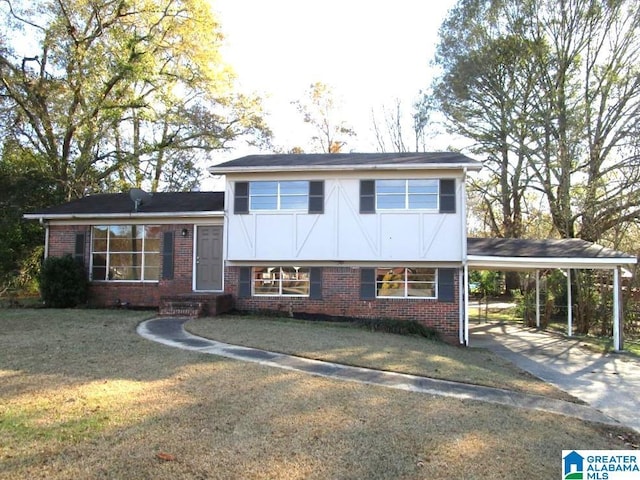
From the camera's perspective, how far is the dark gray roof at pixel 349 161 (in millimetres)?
13609

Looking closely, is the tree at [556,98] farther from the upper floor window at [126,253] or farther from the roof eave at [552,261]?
the upper floor window at [126,253]

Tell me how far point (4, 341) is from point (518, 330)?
1618cm

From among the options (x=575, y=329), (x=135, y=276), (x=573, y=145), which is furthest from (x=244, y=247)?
(x=573, y=145)

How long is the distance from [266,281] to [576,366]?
28.6ft

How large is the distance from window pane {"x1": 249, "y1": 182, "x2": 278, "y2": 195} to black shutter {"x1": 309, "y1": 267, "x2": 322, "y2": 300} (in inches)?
107

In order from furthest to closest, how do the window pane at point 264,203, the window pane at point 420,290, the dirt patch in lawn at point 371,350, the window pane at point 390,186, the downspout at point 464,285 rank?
1. the window pane at point 264,203
2. the window pane at point 420,290
3. the window pane at point 390,186
4. the downspout at point 464,285
5. the dirt patch in lawn at point 371,350

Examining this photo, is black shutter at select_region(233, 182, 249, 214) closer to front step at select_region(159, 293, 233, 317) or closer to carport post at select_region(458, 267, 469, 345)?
front step at select_region(159, 293, 233, 317)

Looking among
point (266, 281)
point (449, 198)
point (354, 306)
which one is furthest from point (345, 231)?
point (449, 198)

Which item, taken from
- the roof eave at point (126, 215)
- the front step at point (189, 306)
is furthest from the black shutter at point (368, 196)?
the front step at point (189, 306)

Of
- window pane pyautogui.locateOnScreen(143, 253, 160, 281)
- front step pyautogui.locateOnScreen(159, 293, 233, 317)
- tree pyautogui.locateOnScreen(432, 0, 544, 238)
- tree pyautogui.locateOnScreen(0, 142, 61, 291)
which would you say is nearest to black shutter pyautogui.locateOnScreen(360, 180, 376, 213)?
front step pyautogui.locateOnScreen(159, 293, 233, 317)

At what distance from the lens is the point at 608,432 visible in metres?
5.68

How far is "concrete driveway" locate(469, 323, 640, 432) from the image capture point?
24.8 ft

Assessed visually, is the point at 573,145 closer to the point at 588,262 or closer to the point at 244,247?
the point at 588,262

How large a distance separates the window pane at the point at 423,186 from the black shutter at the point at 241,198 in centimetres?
499
